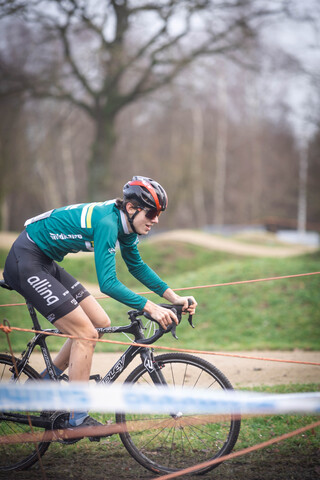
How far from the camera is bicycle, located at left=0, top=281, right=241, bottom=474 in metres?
3.34

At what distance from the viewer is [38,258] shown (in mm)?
3436

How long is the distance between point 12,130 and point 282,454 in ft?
94.7

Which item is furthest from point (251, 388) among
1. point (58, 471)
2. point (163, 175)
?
point (163, 175)

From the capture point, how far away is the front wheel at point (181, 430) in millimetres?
3305

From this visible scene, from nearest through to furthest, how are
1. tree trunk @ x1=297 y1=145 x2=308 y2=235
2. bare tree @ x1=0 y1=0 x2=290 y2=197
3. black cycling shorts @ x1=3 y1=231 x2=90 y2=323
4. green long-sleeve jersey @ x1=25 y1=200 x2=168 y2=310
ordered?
green long-sleeve jersey @ x1=25 y1=200 x2=168 y2=310
black cycling shorts @ x1=3 y1=231 x2=90 y2=323
bare tree @ x1=0 y1=0 x2=290 y2=197
tree trunk @ x1=297 y1=145 x2=308 y2=235

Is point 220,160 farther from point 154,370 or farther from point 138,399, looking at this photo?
point 138,399

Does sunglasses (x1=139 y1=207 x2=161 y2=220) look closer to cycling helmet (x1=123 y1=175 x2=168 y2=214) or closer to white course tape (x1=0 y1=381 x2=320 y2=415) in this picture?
cycling helmet (x1=123 y1=175 x2=168 y2=214)

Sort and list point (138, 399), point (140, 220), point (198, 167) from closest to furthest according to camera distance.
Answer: point (138, 399), point (140, 220), point (198, 167)

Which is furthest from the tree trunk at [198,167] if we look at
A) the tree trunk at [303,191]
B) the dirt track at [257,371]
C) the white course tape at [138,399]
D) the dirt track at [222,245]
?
the white course tape at [138,399]

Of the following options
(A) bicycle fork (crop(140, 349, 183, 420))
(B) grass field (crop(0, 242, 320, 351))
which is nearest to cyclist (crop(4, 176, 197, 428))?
(A) bicycle fork (crop(140, 349, 183, 420))

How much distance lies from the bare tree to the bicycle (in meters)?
14.8

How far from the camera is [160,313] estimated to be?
10.5 ft

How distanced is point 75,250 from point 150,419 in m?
1.41

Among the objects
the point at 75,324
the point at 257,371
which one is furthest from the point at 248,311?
the point at 75,324
